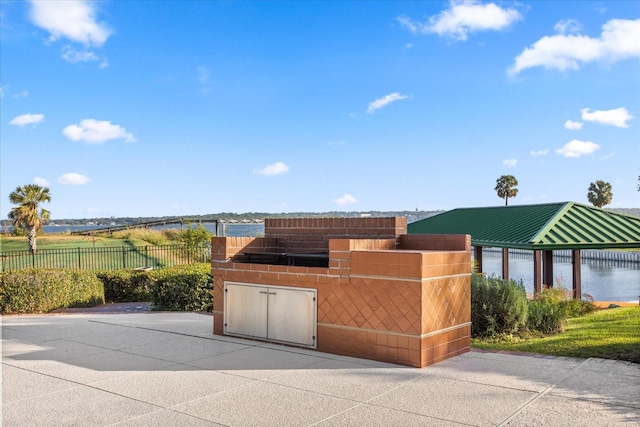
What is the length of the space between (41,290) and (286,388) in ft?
31.7

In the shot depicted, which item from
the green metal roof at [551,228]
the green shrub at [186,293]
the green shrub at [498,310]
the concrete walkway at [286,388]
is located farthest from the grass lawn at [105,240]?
the concrete walkway at [286,388]

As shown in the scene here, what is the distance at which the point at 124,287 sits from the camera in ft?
54.4

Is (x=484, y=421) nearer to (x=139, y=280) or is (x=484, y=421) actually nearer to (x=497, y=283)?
(x=497, y=283)

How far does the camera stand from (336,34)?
23.2 meters

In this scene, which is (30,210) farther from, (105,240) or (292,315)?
(292,315)

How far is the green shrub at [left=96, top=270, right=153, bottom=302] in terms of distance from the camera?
54.2 ft

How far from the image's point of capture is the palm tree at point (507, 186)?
86.6 meters

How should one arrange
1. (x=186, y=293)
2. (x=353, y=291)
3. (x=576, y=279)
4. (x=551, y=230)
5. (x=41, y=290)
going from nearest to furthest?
(x=353, y=291) → (x=41, y=290) → (x=186, y=293) → (x=551, y=230) → (x=576, y=279)

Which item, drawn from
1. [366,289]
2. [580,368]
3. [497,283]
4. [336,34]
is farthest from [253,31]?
[580,368]

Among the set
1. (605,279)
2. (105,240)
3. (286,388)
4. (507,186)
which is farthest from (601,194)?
(286,388)

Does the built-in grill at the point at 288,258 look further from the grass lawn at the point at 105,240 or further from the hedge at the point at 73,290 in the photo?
the grass lawn at the point at 105,240

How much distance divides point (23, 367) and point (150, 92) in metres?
30.4

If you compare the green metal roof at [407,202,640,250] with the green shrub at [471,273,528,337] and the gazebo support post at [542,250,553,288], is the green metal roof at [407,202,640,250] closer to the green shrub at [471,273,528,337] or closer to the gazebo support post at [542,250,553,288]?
the gazebo support post at [542,250,553,288]

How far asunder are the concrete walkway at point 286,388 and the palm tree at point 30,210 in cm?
3143
